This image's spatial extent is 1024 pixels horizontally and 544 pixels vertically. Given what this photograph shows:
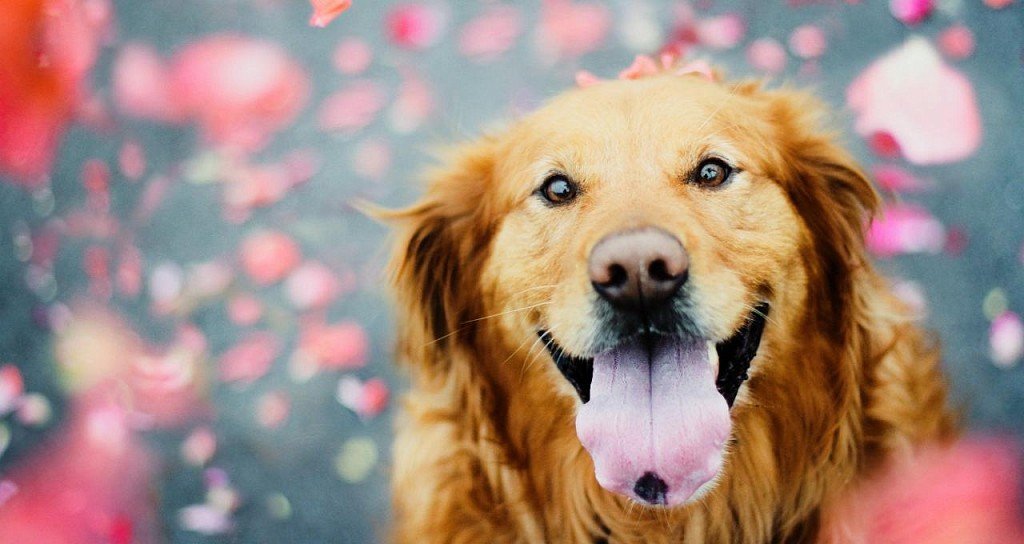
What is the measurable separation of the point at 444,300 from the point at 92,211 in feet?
3.93

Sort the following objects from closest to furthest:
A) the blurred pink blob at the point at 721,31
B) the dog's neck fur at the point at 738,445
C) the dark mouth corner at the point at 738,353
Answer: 1. the dark mouth corner at the point at 738,353
2. the dog's neck fur at the point at 738,445
3. the blurred pink blob at the point at 721,31

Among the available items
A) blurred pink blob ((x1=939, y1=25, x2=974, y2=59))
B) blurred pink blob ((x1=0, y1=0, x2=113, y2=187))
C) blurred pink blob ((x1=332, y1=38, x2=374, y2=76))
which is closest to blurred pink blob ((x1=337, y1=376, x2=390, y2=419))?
blurred pink blob ((x1=332, y1=38, x2=374, y2=76))

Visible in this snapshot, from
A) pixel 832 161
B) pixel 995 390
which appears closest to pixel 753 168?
pixel 832 161

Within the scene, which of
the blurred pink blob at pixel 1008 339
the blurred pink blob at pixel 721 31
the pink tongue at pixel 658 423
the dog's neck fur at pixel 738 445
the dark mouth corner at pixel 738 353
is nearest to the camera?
the pink tongue at pixel 658 423

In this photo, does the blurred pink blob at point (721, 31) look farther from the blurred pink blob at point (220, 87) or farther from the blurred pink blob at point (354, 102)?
the blurred pink blob at point (220, 87)

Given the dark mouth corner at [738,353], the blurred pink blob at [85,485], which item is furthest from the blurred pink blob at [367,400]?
the dark mouth corner at [738,353]

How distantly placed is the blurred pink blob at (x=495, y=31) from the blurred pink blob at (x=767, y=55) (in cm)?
67

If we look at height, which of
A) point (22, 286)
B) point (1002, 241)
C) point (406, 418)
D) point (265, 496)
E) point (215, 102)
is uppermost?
point (215, 102)

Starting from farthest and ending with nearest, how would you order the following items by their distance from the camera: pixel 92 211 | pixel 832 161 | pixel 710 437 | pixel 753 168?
1. pixel 92 211
2. pixel 832 161
3. pixel 753 168
4. pixel 710 437

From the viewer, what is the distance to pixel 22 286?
267cm

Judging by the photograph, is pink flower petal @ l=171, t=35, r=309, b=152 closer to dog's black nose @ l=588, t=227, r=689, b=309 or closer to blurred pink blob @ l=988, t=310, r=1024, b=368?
dog's black nose @ l=588, t=227, r=689, b=309

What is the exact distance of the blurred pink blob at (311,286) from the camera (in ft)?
8.23

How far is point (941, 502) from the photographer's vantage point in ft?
6.98

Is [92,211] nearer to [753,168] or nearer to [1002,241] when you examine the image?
[753,168]
